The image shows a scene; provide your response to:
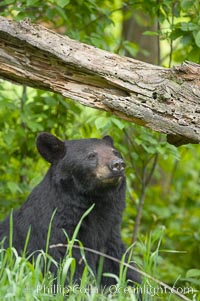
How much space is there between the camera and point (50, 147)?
636cm

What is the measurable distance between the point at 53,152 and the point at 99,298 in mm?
2010

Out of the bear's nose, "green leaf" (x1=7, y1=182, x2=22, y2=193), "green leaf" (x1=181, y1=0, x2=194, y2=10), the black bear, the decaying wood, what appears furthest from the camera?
"green leaf" (x1=7, y1=182, x2=22, y2=193)

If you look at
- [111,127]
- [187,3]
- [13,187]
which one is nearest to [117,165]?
[111,127]

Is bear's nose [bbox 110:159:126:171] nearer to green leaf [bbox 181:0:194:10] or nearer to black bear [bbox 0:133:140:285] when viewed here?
black bear [bbox 0:133:140:285]

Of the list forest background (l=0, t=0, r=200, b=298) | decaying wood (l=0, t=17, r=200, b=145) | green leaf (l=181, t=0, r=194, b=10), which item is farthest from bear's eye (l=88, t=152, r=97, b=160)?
green leaf (l=181, t=0, r=194, b=10)

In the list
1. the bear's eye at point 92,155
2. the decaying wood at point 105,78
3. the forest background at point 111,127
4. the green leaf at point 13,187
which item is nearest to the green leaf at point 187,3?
the forest background at point 111,127

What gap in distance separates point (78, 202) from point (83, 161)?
34 centimetres

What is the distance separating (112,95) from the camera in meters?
5.50

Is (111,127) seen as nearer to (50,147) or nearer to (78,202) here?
(50,147)

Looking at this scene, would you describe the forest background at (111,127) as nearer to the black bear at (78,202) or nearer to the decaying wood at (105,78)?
the black bear at (78,202)

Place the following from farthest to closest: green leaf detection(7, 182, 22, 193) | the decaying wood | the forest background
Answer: green leaf detection(7, 182, 22, 193), the forest background, the decaying wood

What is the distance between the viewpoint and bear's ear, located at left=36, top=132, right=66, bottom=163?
6.29 meters

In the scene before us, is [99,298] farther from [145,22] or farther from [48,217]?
[145,22]

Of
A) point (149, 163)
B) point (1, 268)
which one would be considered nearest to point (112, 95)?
point (1, 268)
